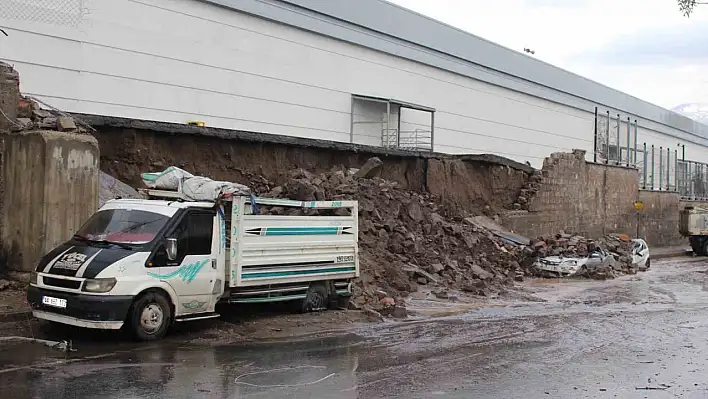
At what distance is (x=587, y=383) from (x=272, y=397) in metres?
3.64

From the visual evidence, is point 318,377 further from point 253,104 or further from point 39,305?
point 253,104

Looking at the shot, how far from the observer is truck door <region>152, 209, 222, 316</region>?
9.72 m

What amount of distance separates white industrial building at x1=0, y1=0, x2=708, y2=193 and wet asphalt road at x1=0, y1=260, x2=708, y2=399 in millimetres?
12315

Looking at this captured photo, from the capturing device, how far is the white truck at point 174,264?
353 inches

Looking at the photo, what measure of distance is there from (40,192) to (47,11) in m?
9.11

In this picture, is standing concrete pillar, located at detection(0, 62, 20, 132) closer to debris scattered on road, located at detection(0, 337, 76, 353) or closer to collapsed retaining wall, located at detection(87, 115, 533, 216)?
collapsed retaining wall, located at detection(87, 115, 533, 216)

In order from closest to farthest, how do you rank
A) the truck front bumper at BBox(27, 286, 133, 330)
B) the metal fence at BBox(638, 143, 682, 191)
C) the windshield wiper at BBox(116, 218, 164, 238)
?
the truck front bumper at BBox(27, 286, 133, 330)
the windshield wiper at BBox(116, 218, 164, 238)
the metal fence at BBox(638, 143, 682, 191)

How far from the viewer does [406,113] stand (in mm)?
32500

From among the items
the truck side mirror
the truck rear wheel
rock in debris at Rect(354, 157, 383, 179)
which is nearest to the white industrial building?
rock in debris at Rect(354, 157, 383, 179)

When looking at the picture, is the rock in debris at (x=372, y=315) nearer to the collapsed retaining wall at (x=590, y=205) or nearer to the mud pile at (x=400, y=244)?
the mud pile at (x=400, y=244)

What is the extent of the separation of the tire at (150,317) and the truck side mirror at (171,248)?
0.55 meters

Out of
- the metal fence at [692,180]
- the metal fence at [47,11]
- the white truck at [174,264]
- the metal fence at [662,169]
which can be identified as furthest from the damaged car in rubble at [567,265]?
the metal fence at [692,180]

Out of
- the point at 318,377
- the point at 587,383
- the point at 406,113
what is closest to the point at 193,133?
the point at 318,377

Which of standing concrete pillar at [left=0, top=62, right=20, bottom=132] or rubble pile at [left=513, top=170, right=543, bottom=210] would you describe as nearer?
standing concrete pillar at [left=0, top=62, right=20, bottom=132]
